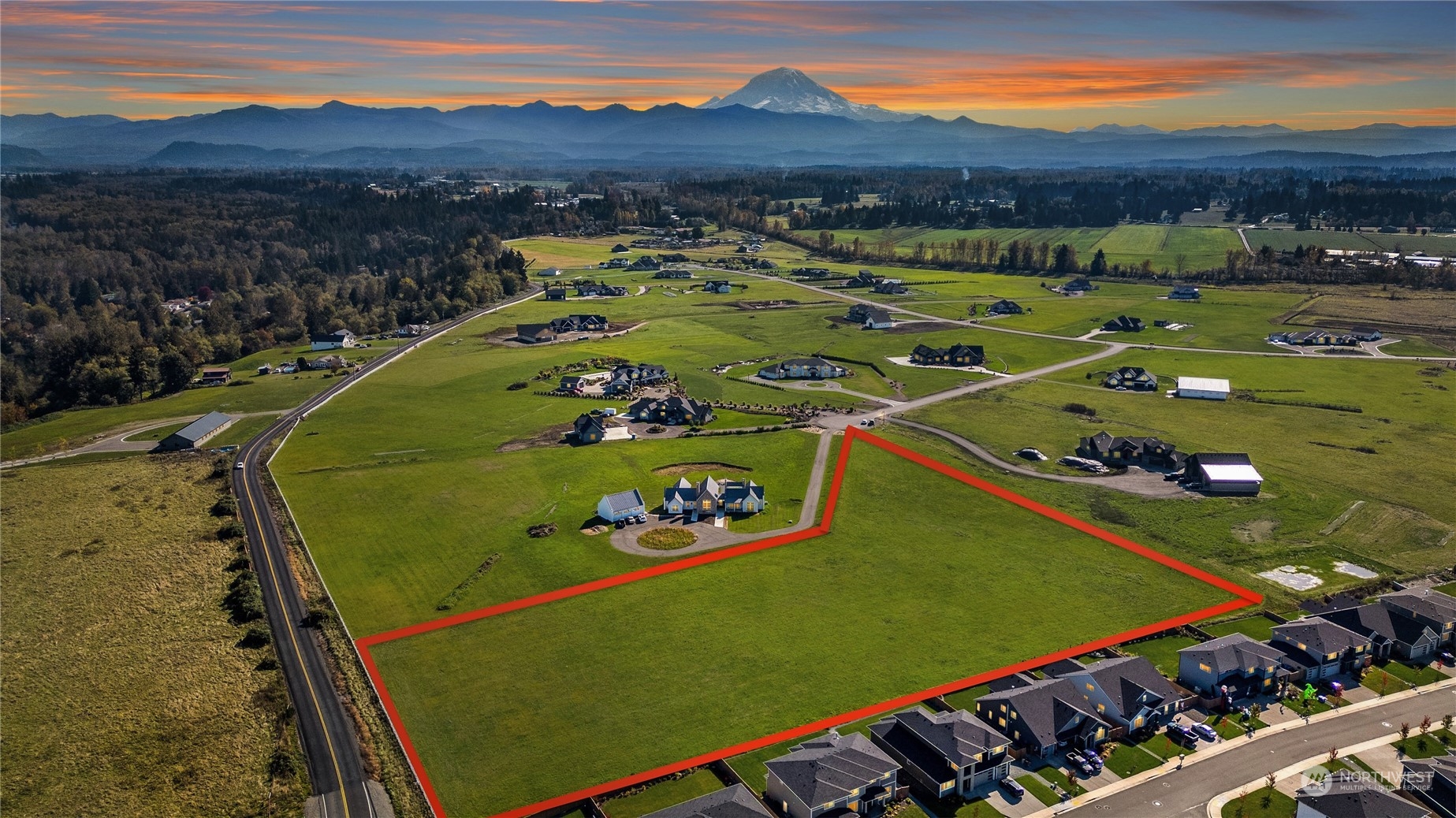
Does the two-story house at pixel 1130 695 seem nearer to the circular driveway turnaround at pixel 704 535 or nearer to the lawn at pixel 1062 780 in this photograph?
the lawn at pixel 1062 780

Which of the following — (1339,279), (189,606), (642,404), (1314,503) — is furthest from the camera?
(1339,279)

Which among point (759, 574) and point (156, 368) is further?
point (156, 368)

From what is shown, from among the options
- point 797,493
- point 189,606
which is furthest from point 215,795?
point 797,493

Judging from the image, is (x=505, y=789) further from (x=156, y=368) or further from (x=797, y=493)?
(x=156, y=368)

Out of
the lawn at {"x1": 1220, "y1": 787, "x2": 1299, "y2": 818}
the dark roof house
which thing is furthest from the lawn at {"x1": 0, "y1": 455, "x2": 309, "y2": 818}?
the lawn at {"x1": 1220, "y1": 787, "x2": 1299, "y2": 818}

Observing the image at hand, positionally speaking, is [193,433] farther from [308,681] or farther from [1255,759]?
[1255,759]

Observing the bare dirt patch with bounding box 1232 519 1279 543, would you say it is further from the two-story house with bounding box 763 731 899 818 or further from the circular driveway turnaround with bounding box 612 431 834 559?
the two-story house with bounding box 763 731 899 818

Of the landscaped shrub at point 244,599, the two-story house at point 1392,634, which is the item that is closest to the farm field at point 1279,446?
the two-story house at point 1392,634
